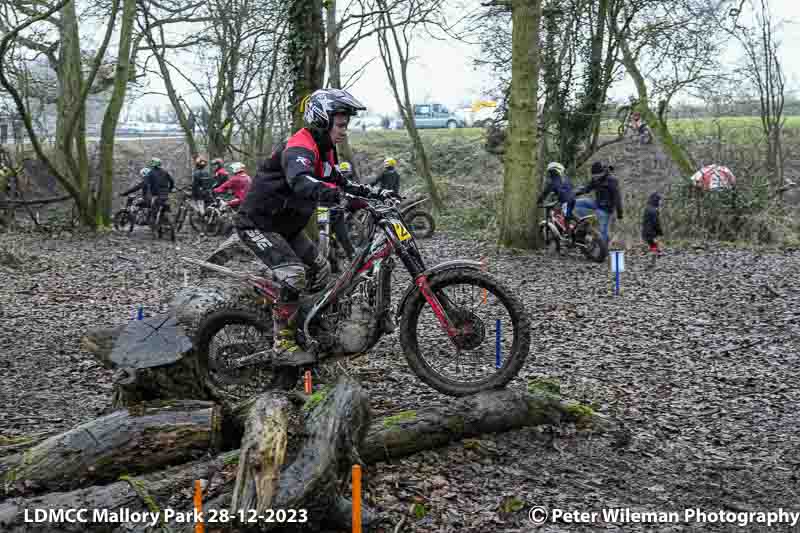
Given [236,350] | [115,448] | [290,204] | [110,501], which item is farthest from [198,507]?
[290,204]

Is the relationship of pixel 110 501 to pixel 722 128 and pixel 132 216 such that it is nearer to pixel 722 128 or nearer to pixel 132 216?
pixel 132 216

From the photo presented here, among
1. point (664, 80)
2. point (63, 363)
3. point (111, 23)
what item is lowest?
point (63, 363)

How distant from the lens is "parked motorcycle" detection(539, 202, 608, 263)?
45.2 ft

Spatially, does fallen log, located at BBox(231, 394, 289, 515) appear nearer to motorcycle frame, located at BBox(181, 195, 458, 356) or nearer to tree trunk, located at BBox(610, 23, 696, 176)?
motorcycle frame, located at BBox(181, 195, 458, 356)

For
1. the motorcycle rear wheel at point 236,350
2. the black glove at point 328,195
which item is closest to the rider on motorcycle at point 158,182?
the motorcycle rear wheel at point 236,350

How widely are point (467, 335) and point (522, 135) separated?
9.62 m

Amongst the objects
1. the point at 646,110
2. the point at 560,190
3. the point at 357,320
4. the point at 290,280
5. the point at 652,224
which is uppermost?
the point at 646,110

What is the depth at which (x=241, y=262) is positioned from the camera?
14.0 meters

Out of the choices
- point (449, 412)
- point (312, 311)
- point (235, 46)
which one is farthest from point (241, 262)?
point (235, 46)

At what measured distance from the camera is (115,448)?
12.5 ft

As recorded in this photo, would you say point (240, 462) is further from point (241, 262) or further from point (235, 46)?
point (235, 46)

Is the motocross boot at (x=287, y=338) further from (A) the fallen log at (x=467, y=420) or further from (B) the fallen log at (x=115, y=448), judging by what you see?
(B) the fallen log at (x=115, y=448)

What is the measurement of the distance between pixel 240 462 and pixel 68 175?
64.5 ft

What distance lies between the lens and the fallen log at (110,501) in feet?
11.2
